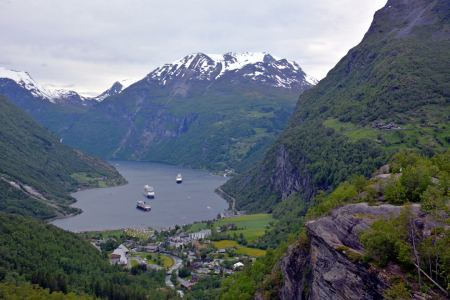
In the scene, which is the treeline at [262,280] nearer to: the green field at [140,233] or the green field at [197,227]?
the green field at [197,227]

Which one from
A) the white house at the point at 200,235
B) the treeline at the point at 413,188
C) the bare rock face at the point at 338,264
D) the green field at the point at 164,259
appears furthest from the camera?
the white house at the point at 200,235

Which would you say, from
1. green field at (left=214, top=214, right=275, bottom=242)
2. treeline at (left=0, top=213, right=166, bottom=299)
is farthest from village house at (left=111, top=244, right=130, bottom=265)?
green field at (left=214, top=214, right=275, bottom=242)

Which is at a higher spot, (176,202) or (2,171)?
(2,171)

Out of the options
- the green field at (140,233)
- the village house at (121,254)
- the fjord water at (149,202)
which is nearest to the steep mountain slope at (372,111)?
the fjord water at (149,202)

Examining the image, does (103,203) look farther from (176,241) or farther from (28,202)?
(176,241)

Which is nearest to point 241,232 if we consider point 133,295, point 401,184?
point 133,295
